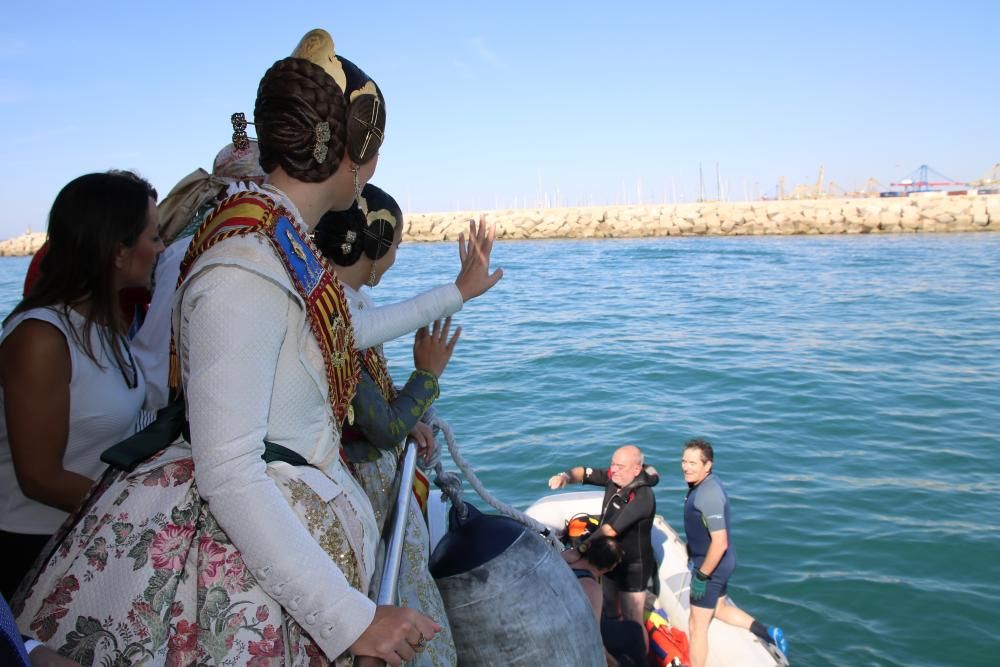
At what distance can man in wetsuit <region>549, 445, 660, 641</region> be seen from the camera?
5.17 meters

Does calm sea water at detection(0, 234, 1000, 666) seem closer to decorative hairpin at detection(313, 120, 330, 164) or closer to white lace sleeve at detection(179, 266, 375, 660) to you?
white lace sleeve at detection(179, 266, 375, 660)

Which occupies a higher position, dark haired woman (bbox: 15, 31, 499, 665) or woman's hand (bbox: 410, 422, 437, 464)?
dark haired woman (bbox: 15, 31, 499, 665)

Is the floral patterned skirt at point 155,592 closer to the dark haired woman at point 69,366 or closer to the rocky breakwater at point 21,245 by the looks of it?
the dark haired woman at point 69,366

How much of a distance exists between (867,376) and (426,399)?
13.1 m

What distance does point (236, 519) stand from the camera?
1.24 m

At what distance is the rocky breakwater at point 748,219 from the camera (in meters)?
45.0

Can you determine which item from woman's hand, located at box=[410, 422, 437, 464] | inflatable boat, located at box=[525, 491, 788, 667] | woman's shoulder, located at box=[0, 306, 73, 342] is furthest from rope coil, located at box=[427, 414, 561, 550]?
inflatable boat, located at box=[525, 491, 788, 667]

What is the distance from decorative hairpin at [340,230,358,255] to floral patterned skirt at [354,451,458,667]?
2.03ft

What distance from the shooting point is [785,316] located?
20.3m

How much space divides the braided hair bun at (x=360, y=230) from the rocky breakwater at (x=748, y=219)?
32341mm

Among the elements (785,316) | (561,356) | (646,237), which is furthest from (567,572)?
(646,237)

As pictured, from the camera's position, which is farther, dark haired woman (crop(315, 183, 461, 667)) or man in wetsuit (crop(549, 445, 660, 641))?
man in wetsuit (crop(549, 445, 660, 641))

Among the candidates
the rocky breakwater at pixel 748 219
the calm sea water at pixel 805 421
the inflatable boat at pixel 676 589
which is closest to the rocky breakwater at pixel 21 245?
the rocky breakwater at pixel 748 219

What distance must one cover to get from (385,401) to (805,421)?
10.2 metres
